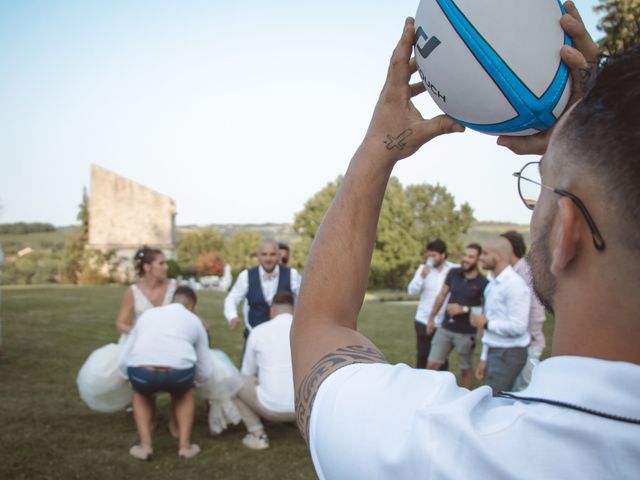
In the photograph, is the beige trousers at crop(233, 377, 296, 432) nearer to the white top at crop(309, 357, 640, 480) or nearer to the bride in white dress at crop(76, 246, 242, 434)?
the bride in white dress at crop(76, 246, 242, 434)

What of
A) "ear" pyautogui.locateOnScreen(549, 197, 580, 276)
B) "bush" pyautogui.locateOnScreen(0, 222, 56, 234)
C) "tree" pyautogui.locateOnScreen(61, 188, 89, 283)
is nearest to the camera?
"ear" pyautogui.locateOnScreen(549, 197, 580, 276)

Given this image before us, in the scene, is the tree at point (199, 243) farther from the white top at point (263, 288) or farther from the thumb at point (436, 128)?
the thumb at point (436, 128)

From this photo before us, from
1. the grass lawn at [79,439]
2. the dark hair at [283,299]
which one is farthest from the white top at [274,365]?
the grass lawn at [79,439]

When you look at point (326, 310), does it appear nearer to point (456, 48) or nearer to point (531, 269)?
point (531, 269)

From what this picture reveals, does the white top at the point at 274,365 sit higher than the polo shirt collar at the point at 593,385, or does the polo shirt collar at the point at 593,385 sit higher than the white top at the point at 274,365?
the polo shirt collar at the point at 593,385

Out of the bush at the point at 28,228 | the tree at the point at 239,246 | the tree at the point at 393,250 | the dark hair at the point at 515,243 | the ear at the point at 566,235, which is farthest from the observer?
the bush at the point at 28,228

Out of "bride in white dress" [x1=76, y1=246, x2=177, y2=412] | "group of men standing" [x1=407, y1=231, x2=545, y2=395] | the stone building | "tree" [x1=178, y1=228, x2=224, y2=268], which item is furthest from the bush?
"group of men standing" [x1=407, y1=231, x2=545, y2=395]

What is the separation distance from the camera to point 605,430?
2.08ft

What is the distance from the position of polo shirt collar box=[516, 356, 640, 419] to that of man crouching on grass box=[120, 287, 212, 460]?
4871 millimetres

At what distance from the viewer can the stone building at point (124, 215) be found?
39.6 meters

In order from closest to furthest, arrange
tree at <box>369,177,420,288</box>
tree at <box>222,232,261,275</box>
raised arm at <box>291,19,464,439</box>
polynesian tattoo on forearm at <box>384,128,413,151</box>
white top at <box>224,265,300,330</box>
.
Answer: raised arm at <box>291,19,464,439</box> < polynesian tattoo on forearm at <box>384,128,413,151</box> < white top at <box>224,265,300,330</box> < tree at <box>369,177,420,288</box> < tree at <box>222,232,261,275</box>

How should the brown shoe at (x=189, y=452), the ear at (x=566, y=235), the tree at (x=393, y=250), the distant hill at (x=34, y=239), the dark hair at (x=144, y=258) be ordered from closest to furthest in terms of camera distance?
1. the ear at (x=566, y=235)
2. the brown shoe at (x=189, y=452)
3. the dark hair at (x=144, y=258)
4. the tree at (x=393, y=250)
5. the distant hill at (x=34, y=239)

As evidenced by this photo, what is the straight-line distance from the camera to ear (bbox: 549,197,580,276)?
2.50 feet

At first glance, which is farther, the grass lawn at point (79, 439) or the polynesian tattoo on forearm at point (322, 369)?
the grass lawn at point (79, 439)
